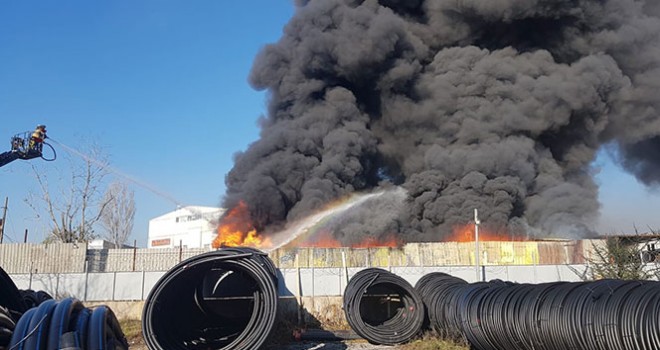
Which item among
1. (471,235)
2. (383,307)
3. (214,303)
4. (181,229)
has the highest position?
(181,229)

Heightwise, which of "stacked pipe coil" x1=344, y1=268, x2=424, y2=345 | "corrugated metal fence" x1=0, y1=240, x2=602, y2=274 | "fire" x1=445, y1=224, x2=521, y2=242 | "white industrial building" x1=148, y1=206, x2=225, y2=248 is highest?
"white industrial building" x1=148, y1=206, x2=225, y2=248

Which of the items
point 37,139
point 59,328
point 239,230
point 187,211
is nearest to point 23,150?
point 37,139

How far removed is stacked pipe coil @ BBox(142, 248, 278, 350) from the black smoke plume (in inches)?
677

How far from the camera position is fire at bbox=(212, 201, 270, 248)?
28.4 meters

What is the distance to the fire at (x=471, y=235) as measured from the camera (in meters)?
28.8

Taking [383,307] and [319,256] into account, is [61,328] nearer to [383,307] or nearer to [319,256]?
[383,307]

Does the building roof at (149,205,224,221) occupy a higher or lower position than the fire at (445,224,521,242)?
higher

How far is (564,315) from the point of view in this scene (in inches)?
271

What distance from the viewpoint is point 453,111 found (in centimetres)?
3278

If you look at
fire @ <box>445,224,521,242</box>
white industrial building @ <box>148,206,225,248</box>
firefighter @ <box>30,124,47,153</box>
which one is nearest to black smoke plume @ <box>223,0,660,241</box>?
fire @ <box>445,224,521,242</box>

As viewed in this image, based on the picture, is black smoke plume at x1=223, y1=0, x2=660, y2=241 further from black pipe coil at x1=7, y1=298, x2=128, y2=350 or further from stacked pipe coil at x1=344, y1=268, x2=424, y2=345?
black pipe coil at x1=7, y1=298, x2=128, y2=350

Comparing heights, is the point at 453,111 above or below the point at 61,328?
above

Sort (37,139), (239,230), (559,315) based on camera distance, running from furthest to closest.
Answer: (239,230)
(37,139)
(559,315)

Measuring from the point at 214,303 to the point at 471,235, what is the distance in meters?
20.5
